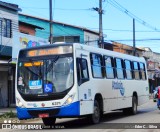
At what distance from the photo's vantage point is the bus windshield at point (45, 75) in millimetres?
14953

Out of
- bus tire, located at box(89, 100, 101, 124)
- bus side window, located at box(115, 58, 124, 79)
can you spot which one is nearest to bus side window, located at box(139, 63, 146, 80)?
bus side window, located at box(115, 58, 124, 79)

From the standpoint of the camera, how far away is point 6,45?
30938mm

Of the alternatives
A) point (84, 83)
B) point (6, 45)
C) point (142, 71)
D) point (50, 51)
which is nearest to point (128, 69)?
point (142, 71)

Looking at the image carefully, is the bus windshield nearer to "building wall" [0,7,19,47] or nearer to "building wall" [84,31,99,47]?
"building wall" [0,7,19,47]

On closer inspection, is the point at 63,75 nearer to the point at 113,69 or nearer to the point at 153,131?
the point at 153,131

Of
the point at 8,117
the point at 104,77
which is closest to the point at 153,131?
the point at 104,77

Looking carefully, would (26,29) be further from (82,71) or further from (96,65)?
(82,71)

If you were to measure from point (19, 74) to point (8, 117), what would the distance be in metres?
6.08

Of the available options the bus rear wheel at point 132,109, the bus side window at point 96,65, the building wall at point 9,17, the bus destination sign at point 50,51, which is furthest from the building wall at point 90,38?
the bus destination sign at point 50,51

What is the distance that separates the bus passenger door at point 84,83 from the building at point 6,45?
14.1m

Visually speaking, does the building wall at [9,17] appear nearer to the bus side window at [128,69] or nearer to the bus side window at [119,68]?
the bus side window at [128,69]

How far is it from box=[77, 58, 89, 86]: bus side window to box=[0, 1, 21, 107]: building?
14.1 metres

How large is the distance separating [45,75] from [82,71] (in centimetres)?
140

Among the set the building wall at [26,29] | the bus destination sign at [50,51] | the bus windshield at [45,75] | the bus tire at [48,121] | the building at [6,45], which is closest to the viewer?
the bus windshield at [45,75]
